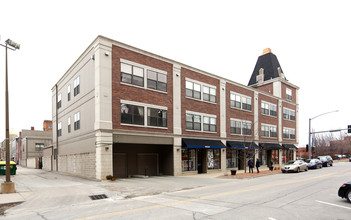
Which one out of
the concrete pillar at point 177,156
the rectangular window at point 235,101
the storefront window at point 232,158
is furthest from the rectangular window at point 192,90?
the storefront window at point 232,158

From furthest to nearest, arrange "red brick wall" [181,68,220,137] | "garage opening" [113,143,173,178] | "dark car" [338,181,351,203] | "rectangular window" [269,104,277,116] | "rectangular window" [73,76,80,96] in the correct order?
"rectangular window" [269,104,277,116] < "red brick wall" [181,68,220,137] < "rectangular window" [73,76,80,96] < "garage opening" [113,143,173,178] < "dark car" [338,181,351,203]

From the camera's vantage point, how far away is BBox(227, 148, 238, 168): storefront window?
109ft

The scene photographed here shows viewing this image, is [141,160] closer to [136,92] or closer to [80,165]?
[80,165]

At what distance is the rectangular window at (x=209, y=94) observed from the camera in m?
30.1

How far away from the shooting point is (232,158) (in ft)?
111

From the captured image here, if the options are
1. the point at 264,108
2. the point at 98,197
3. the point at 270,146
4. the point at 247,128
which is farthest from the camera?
the point at 264,108

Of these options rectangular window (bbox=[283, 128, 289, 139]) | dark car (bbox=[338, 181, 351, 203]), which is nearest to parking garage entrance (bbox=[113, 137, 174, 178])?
dark car (bbox=[338, 181, 351, 203])

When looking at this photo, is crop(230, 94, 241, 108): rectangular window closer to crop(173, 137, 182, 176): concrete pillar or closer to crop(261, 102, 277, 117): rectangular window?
crop(261, 102, 277, 117): rectangular window

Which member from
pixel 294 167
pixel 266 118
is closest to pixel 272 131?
pixel 266 118

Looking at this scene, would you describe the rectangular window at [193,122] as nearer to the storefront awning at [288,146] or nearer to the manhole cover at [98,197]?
the manhole cover at [98,197]

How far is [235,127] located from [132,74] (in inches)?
648

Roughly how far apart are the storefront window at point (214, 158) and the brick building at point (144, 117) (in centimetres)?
11

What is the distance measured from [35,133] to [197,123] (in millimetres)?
44335

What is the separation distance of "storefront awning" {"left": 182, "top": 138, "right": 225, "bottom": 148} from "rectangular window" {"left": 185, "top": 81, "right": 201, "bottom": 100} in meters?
4.65
